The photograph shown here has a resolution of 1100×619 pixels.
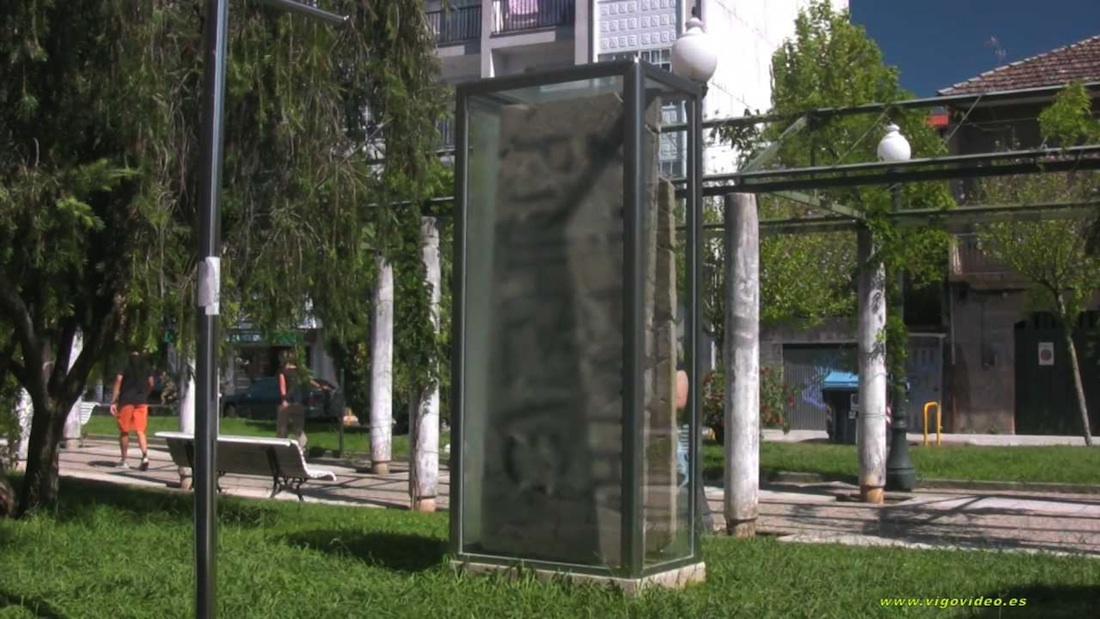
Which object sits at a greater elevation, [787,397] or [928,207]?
[928,207]

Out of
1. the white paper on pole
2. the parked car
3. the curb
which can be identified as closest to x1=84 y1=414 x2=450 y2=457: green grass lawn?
the parked car

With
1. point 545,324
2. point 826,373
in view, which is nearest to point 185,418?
point 545,324

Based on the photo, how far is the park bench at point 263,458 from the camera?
14531mm

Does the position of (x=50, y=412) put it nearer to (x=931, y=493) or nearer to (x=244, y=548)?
(x=244, y=548)

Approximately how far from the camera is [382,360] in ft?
59.0

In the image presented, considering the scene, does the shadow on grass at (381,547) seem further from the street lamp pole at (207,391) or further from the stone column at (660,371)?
the street lamp pole at (207,391)

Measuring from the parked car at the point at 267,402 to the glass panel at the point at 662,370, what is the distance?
96.8 ft

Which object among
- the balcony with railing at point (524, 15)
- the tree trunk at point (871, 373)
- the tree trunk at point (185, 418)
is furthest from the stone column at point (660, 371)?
the balcony with railing at point (524, 15)

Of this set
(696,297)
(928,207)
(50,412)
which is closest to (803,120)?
(928,207)

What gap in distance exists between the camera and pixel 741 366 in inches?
535

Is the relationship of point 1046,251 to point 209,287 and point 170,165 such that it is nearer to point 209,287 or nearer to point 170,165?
point 170,165

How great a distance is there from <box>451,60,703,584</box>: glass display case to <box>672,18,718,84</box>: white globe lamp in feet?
6.37

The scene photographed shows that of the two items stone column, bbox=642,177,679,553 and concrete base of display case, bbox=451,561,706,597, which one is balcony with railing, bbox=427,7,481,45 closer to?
stone column, bbox=642,177,679,553

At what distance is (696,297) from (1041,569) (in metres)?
3.34
